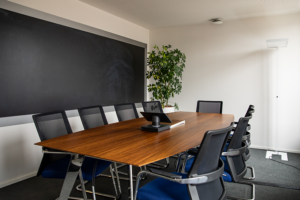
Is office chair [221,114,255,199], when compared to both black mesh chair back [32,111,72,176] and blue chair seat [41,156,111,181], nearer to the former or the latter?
blue chair seat [41,156,111,181]

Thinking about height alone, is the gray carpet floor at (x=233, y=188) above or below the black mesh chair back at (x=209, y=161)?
below

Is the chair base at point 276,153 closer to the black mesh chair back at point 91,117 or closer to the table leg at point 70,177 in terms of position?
the black mesh chair back at point 91,117

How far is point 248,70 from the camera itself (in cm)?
575

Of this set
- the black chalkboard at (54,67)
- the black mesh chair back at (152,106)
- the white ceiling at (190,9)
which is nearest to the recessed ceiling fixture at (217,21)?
the white ceiling at (190,9)

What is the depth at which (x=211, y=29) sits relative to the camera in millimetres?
6141

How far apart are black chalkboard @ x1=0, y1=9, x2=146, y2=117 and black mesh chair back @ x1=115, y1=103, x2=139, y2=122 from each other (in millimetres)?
1120

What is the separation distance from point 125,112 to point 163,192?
89.8 inches

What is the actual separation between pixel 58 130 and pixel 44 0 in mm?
2393

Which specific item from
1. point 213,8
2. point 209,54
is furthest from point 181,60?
point 213,8

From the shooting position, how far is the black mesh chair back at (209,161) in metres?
1.60

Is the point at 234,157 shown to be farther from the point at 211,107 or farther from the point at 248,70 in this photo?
the point at 248,70

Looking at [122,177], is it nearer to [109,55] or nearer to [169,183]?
[169,183]

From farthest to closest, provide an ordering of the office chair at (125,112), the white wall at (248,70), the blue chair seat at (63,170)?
the white wall at (248,70)
the office chair at (125,112)
the blue chair seat at (63,170)

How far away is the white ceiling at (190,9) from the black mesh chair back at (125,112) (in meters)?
2.12
